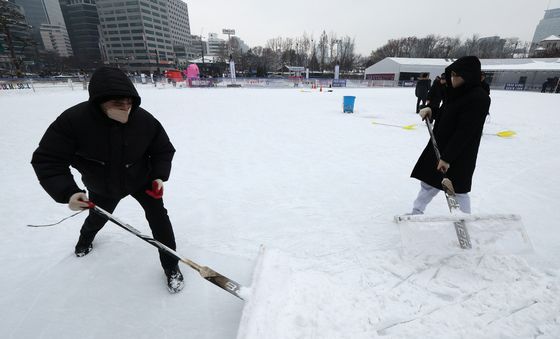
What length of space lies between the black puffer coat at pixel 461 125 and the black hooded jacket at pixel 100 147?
7.96 ft

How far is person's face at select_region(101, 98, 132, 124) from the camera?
5.10ft

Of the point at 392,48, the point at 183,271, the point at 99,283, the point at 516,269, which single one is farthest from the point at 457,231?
the point at 392,48

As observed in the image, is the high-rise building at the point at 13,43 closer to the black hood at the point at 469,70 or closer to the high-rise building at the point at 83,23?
the high-rise building at the point at 83,23

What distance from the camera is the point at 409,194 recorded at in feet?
12.1

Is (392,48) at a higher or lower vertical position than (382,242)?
higher

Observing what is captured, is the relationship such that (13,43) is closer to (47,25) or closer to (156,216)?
(156,216)

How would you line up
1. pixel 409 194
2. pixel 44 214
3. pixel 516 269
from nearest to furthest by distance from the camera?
pixel 516 269
pixel 44 214
pixel 409 194

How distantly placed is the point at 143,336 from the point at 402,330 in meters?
1.75

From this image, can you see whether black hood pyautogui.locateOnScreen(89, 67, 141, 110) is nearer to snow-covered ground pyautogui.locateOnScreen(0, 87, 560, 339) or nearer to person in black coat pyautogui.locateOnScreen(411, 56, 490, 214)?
snow-covered ground pyautogui.locateOnScreen(0, 87, 560, 339)

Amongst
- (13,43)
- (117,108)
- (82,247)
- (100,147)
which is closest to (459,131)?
(117,108)

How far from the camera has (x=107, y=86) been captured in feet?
4.83

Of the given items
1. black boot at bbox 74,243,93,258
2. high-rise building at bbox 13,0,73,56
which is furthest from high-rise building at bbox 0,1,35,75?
high-rise building at bbox 13,0,73,56

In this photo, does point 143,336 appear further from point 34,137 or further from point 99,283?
point 34,137

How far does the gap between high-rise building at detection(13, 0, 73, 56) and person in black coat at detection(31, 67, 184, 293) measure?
394 ft
